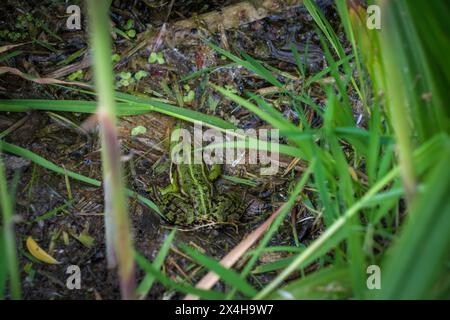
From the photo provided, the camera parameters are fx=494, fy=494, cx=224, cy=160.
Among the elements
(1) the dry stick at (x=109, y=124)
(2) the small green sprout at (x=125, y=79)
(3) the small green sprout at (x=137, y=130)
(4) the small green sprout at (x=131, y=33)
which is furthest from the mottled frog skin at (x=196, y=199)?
(1) the dry stick at (x=109, y=124)

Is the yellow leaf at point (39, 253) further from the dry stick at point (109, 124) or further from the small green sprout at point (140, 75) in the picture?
the small green sprout at point (140, 75)

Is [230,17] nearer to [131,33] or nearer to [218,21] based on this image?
[218,21]

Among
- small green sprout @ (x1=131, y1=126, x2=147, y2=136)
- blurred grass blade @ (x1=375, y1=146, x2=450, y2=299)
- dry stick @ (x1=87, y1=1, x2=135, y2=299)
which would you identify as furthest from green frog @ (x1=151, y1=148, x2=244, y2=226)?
blurred grass blade @ (x1=375, y1=146, x2=450, y2=299)

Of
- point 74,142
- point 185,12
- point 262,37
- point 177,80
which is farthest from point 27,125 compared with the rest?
point 262,37

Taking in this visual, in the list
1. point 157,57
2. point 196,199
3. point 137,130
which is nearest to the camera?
point 196,199

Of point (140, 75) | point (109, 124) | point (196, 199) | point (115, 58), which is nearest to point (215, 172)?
point (196, 199)

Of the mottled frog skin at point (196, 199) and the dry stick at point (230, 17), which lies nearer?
the mottled frog skin at point (196, 199)

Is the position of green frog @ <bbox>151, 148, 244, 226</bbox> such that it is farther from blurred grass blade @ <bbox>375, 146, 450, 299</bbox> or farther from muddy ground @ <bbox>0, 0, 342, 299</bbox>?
blurred grass blade @ <bbox>375, 146, 450, 299</bbox>

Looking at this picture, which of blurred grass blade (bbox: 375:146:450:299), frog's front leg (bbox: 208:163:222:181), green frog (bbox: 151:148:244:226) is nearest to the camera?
blurred grass blade (bbox: 375:146:450:299)
